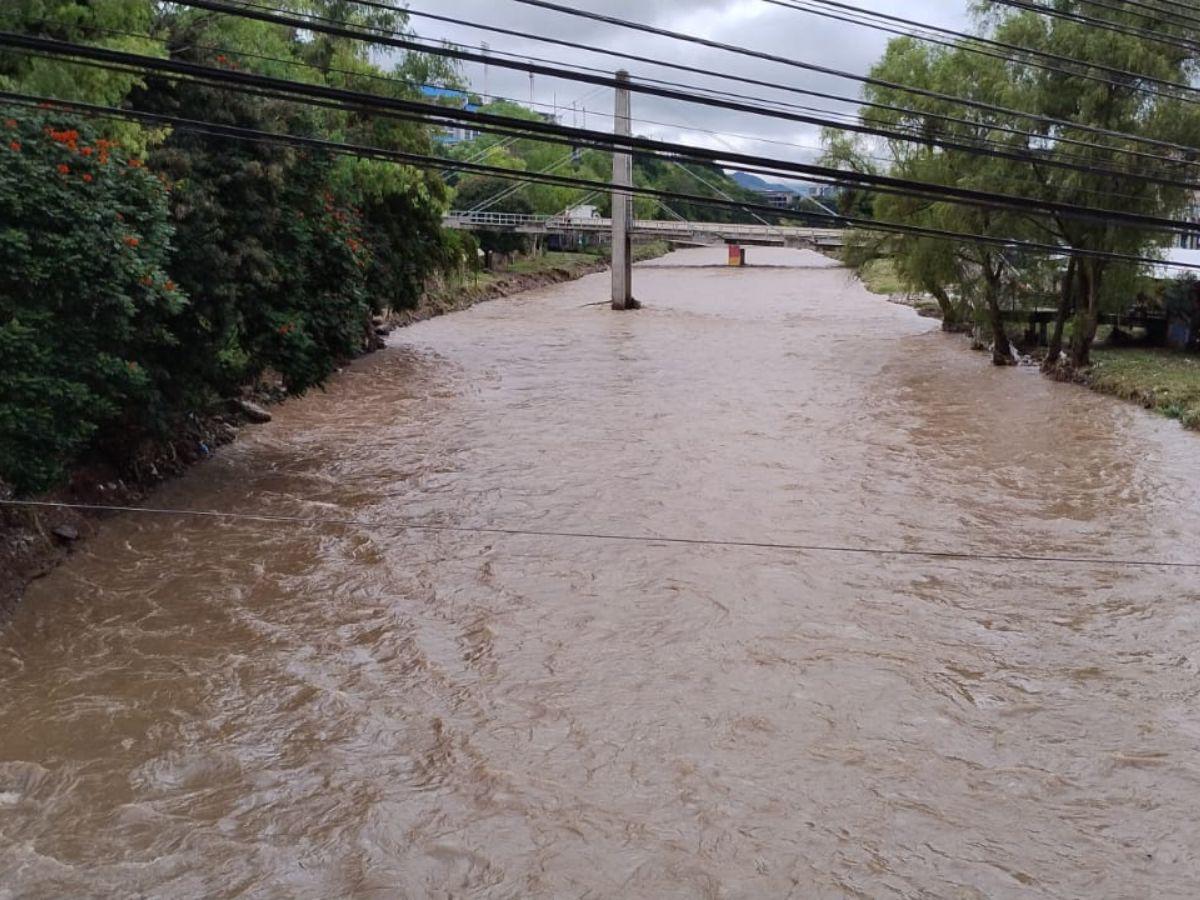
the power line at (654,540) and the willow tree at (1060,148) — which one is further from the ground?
the willow tree at (1060,148)

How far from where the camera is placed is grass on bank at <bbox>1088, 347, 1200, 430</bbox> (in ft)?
64.4

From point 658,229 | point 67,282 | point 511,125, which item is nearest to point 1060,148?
point 511,125

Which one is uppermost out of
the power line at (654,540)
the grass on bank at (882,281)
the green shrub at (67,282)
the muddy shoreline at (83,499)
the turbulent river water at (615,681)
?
the green shrub at (67,282)

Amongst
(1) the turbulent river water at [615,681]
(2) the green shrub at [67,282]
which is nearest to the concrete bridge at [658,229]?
(1) the turbulent river water at [615,681]

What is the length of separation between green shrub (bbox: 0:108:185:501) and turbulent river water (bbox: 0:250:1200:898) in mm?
1675

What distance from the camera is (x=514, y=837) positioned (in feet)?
22.1

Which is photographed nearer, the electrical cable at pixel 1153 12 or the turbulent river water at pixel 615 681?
the turbulent river water at pixel 615 681

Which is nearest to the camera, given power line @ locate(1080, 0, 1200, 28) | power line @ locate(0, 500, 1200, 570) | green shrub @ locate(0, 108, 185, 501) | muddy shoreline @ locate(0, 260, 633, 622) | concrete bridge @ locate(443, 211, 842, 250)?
power line @ locate(1080, 0, 1200, 28)

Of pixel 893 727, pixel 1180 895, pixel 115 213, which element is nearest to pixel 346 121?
pixel 115 213

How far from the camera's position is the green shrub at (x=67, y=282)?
930 cm

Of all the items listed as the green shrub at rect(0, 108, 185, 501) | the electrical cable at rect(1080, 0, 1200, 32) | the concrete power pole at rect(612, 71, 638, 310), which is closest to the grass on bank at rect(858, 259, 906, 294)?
the concrete power pole at rect(612, 71, 638, 310)

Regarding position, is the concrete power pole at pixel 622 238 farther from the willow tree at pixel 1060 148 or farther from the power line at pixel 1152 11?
the power line at pixel 1152 11

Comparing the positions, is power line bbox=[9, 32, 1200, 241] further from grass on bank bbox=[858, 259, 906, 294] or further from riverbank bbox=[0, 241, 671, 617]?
grass on bank bbox=[858, 259, 906, 294]

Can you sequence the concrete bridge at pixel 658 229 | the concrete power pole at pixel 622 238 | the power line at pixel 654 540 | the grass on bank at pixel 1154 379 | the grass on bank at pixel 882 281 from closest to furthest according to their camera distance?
1. the power line at pixel 654 540
2. the grass on bank at pixel 1154 379
3. the concrete power pole at pixel 622 238
4. the concrete bridge at pixel 658 229
5. the grass on bank at pixel 882 281
